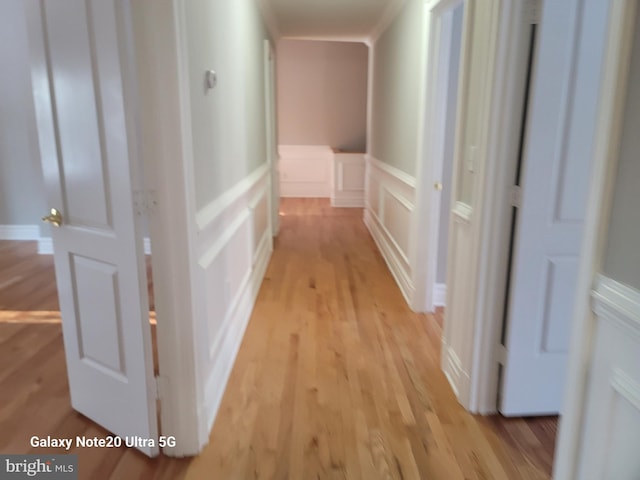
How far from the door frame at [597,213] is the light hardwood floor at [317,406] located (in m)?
0.60

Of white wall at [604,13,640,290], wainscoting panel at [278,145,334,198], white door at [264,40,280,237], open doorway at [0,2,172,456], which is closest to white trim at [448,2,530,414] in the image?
white wall at [604,13,640,290]

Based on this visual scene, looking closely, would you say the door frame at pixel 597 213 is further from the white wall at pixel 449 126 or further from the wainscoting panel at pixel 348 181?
the wainscoting panel at pixel 348 181

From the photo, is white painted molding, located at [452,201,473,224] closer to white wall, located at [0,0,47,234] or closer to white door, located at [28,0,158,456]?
white door, located at [28,0,158,456]

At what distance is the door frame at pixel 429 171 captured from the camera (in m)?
2.93

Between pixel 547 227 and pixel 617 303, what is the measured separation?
2.85ft

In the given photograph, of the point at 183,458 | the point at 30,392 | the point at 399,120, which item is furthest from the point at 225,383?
the point at 399,120

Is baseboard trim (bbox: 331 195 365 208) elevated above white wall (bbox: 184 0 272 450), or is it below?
below

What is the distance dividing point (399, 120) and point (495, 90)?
2.16 meters

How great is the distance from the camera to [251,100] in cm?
346

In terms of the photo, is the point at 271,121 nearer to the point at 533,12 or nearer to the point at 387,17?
the point at 387,17

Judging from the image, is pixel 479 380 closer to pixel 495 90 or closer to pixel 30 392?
pixel 495 90

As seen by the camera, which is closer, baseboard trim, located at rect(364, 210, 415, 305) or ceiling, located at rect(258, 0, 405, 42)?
baseboard trim, located at rect(364, 210, 415, 305)

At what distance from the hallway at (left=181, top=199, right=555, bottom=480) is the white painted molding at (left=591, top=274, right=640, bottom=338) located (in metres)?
0.92

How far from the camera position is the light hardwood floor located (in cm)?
175
